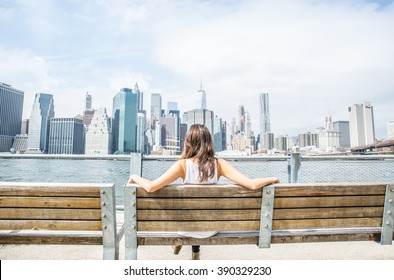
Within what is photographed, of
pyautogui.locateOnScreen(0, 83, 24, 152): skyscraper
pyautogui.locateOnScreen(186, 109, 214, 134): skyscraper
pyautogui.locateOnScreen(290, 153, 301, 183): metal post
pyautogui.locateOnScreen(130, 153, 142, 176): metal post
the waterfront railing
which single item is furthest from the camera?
pyautogui.locateOnScreen(186, 109, 214, 134): skyscraper

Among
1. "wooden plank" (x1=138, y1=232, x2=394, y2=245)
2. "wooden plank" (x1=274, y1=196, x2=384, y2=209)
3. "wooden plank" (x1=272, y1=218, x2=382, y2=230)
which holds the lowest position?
"wooden plank" (x1=138, y1=232, x2=394, y2=245)

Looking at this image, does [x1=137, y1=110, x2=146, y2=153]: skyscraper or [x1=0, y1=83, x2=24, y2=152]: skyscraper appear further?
[x1=137, y1=110, x2=146, y2=153]: skyscraper

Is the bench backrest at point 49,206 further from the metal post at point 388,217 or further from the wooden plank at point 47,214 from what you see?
the metal post at point 388,217

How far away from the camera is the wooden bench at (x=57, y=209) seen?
215 centimetres

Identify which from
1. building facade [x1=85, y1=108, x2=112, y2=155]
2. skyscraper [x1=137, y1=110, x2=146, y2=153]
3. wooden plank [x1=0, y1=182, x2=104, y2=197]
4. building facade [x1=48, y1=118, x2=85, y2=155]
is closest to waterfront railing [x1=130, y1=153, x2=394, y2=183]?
wooden plank [x1=0, y1=182, x2=104, y2=197]

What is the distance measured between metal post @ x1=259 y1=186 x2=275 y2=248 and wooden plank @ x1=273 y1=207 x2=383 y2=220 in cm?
7

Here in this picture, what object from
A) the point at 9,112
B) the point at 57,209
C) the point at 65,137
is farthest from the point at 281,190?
the point at 65,137

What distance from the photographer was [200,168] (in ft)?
7.93

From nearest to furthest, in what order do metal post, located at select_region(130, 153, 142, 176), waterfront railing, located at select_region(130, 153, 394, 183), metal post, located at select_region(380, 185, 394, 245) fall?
metal post, located at select_region(380, 185, 394, 245) < metal post, located at select_region(130, 153, 142, 176) < waterfront railing, located at select_region(130, 153, 394, 183)

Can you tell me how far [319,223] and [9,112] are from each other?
127 m

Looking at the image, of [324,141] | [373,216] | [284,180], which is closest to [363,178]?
[284,180]

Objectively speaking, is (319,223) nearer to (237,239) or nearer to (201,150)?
(237,239)

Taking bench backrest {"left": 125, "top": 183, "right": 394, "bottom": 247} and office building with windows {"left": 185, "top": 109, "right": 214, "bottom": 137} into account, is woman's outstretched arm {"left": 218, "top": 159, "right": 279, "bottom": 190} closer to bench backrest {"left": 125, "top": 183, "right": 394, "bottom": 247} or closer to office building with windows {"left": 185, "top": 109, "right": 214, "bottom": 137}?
bench backrest {"left": 125, "top": 183, "right": 394, "bottom": 247}

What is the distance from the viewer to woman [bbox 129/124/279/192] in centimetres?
221
